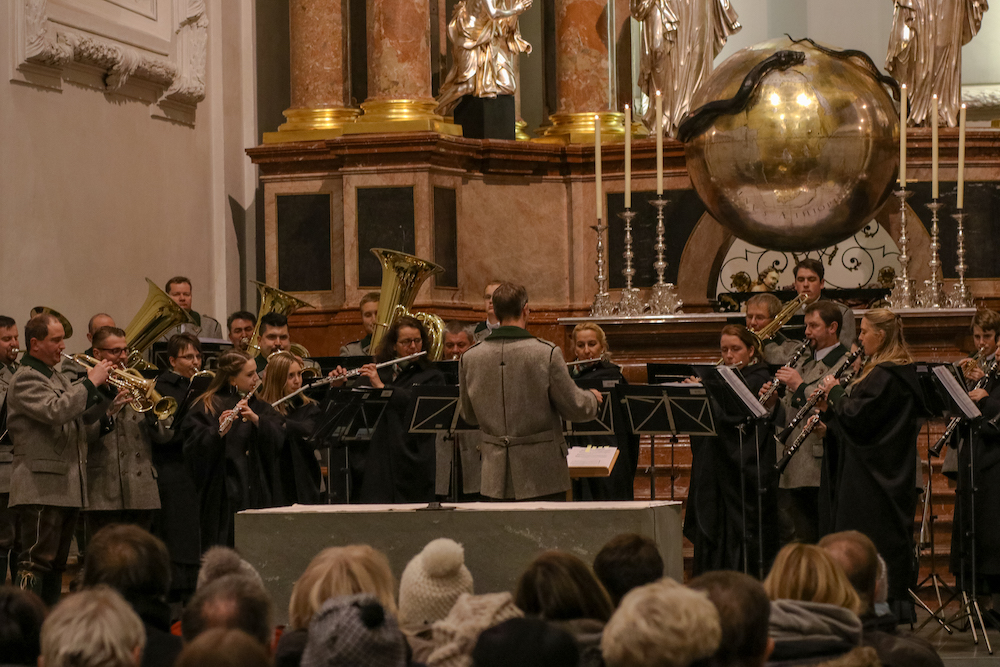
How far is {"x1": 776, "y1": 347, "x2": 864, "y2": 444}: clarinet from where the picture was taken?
759cm

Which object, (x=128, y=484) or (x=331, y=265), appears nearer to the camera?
(x=128, y=484)

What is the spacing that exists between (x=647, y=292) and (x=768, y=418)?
4484 mm

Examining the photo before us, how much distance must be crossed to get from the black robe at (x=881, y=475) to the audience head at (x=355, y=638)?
441cm

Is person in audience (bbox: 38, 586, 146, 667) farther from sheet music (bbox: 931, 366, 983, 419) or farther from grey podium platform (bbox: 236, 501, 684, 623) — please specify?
sheet music (bbox: 931, 366, 983, 419)

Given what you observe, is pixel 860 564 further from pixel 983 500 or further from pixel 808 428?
pixel 983 500

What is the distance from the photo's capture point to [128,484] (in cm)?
842

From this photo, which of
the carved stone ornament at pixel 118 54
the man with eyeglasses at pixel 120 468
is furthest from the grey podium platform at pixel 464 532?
the carved stone ornament at pixel 118 54

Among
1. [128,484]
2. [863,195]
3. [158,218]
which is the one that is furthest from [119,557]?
[158,218]

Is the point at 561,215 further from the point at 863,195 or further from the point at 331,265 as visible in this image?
the point at 863,195

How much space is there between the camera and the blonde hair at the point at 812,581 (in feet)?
13.6

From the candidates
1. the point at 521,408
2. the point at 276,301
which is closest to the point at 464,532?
the point at 521,408

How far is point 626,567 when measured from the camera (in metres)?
4.36

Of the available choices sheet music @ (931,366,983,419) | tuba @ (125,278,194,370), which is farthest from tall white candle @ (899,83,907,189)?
tuba @ (125,278,194,370)

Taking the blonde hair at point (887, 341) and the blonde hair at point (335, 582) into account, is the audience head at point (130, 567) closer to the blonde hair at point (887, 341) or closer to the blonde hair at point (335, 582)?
the blonde hair at point (335, 582)
